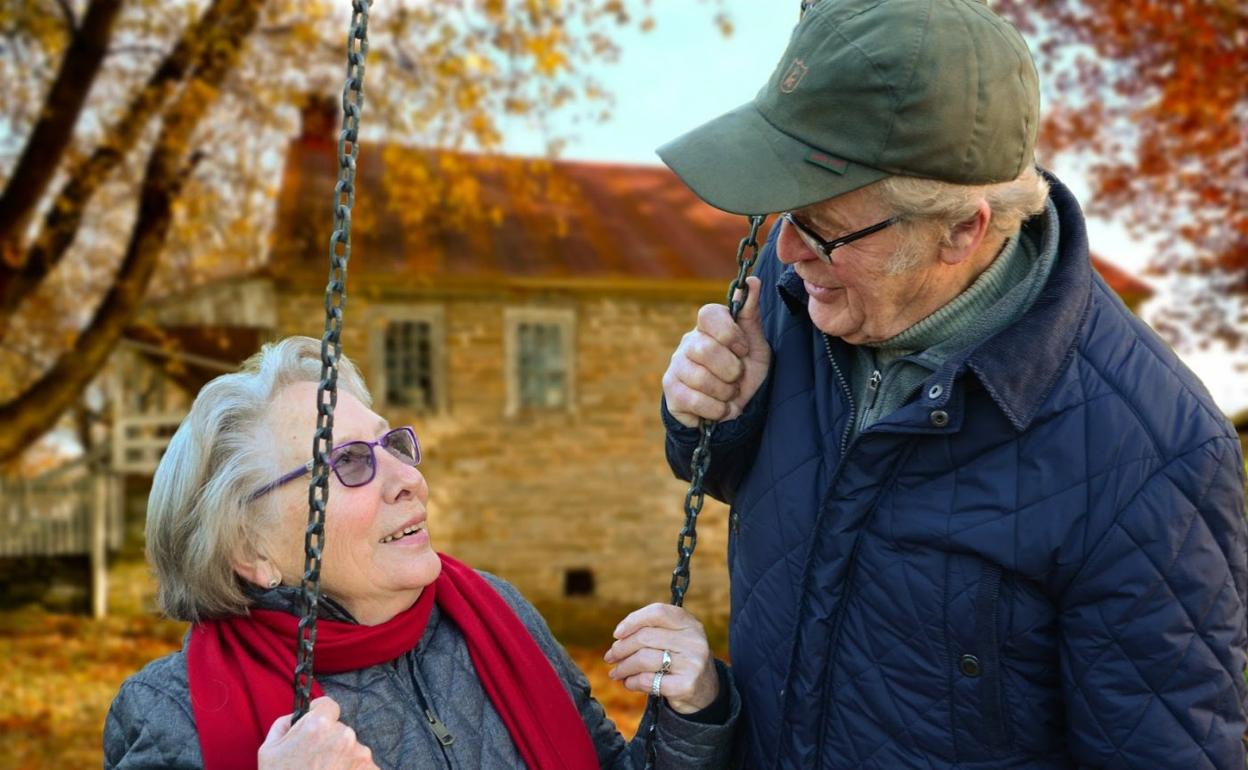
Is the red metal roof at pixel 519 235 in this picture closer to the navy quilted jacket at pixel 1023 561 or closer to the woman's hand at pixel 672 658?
the woman's hand at pixel 672 658

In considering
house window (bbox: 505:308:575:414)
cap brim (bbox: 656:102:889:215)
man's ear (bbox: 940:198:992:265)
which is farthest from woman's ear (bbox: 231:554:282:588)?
house window (bbox: 505:308:575:414)

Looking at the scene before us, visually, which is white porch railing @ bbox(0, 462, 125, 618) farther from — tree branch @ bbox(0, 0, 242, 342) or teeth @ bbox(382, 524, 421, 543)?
teeth @ bbox(382, 524, 421, 543)

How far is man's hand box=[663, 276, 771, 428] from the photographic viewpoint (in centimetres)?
208

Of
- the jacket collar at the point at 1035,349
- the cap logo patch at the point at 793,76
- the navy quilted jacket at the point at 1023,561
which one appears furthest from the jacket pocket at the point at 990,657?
the cap logo patch at the point at 793,76

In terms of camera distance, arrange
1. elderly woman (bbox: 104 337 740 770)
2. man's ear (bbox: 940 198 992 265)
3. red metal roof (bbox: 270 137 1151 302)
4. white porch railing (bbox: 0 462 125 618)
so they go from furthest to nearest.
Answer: white porch railing (bbox: 0 462 125 618)
red metal roof (bbox: 270 137 1151 302)
elderly woman (bbox: 104 337 740 770)
man's ear (bbox: 940 198 992 265)

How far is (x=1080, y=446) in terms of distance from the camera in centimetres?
174

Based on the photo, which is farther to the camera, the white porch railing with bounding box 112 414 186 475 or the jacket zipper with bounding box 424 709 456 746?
the white porch railing with bounding box 112 414 186 475

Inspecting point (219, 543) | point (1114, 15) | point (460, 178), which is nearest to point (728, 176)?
point (219, 543)

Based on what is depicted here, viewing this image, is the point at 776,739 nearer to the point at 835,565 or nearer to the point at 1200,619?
the point at 835,565

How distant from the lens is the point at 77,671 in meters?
11.9

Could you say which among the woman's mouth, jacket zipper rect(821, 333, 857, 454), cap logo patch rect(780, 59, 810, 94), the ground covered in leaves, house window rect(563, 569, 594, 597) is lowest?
the ground covered in leaves

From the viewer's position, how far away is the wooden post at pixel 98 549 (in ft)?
48.4

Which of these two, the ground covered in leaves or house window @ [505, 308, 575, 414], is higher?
house window @ [505, 308, 575, 414]

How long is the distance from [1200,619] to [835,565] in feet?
1.81
